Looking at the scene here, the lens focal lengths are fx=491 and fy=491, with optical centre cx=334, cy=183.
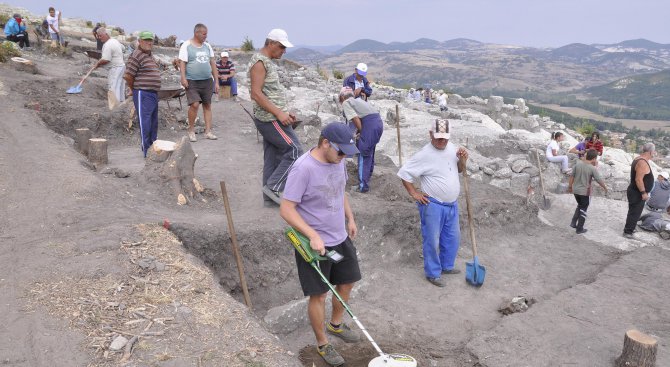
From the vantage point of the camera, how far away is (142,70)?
7324mm

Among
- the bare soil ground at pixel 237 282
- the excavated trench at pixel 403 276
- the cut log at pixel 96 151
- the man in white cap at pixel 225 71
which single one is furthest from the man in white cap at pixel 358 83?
the man in white cap at pixel 225 71

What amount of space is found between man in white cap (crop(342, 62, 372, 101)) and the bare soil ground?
1487mm

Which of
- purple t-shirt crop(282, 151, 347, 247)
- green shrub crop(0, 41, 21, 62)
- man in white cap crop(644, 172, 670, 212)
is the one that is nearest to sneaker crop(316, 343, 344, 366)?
purple t-shirt crop(282, 151, 347, 247)

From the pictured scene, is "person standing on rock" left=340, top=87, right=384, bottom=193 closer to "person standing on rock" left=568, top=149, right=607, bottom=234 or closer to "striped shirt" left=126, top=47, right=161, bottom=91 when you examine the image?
"striped shirt" left=126, top=47, right=161, bottom=91

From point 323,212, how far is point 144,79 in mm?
4734

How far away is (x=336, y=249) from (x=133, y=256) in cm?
184

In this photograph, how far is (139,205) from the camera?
5.91m

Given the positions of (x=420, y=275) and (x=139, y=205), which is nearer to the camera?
(x=139, y=205)

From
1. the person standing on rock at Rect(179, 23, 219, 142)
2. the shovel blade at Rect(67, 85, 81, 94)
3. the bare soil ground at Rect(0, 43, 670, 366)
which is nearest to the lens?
the bare soil ground at Rect(0, 43, 670, 366)

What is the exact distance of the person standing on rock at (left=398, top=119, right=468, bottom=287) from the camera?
18.9ft

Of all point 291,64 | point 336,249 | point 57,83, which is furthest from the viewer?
point 291,64

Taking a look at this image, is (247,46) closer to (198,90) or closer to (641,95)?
(198,90)

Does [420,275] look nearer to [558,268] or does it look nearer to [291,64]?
[558,268]

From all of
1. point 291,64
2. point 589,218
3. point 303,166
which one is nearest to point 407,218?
point 303,166
